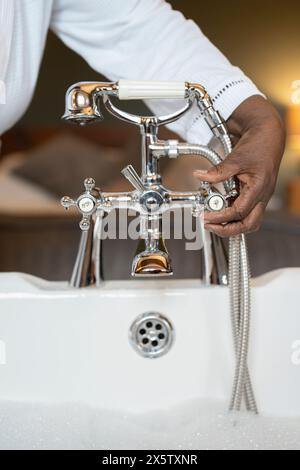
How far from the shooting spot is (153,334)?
2.36 ft

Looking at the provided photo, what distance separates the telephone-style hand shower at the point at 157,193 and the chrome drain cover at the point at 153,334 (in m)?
0.09

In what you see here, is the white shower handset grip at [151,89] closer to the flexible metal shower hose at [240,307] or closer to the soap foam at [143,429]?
the flexible metal shower hose at [240,307]

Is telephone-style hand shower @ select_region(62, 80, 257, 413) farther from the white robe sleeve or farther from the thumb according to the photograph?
the white robe sleeve

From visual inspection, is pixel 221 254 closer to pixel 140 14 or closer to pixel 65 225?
pixel 140 14

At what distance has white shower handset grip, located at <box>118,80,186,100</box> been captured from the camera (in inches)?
22.7

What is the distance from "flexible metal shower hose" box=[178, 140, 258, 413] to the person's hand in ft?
0.07

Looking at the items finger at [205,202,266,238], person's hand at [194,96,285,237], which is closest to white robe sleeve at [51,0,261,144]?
person's hand at [194,96,285,237]

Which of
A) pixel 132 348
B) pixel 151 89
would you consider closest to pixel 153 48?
pixel 151 89

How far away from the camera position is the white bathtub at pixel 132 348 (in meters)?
0.71

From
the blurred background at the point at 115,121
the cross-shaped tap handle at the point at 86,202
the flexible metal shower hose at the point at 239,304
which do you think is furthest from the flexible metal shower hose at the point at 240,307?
the blurred background at the point at 115,121

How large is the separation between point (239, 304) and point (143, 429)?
0.17m

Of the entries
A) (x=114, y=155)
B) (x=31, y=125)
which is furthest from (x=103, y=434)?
(x=31, y=125)

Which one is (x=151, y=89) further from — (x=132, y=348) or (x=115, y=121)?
(x=115, y=121)

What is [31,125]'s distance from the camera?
3.22 metres
